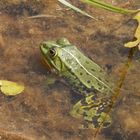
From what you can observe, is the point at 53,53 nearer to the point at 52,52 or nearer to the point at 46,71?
the point at 52,52

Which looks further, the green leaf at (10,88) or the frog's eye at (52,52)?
the frog's eye at (52,52)

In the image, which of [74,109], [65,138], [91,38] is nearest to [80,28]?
[91,38]

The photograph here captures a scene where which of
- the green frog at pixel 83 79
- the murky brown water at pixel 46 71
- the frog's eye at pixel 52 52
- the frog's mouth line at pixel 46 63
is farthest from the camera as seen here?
the frog's eye at pixel 52 52

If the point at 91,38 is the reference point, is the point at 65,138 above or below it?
below

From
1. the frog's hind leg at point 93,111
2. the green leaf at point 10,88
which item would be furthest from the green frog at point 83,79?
the green leaf at point 10,88

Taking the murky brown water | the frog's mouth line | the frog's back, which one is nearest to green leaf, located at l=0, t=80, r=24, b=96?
the murky brown water

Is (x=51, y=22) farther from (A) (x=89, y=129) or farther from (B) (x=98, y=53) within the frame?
(A) (x=89, y=129)

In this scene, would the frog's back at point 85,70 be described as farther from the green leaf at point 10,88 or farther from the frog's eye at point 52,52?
the green leaf at point 10,88
